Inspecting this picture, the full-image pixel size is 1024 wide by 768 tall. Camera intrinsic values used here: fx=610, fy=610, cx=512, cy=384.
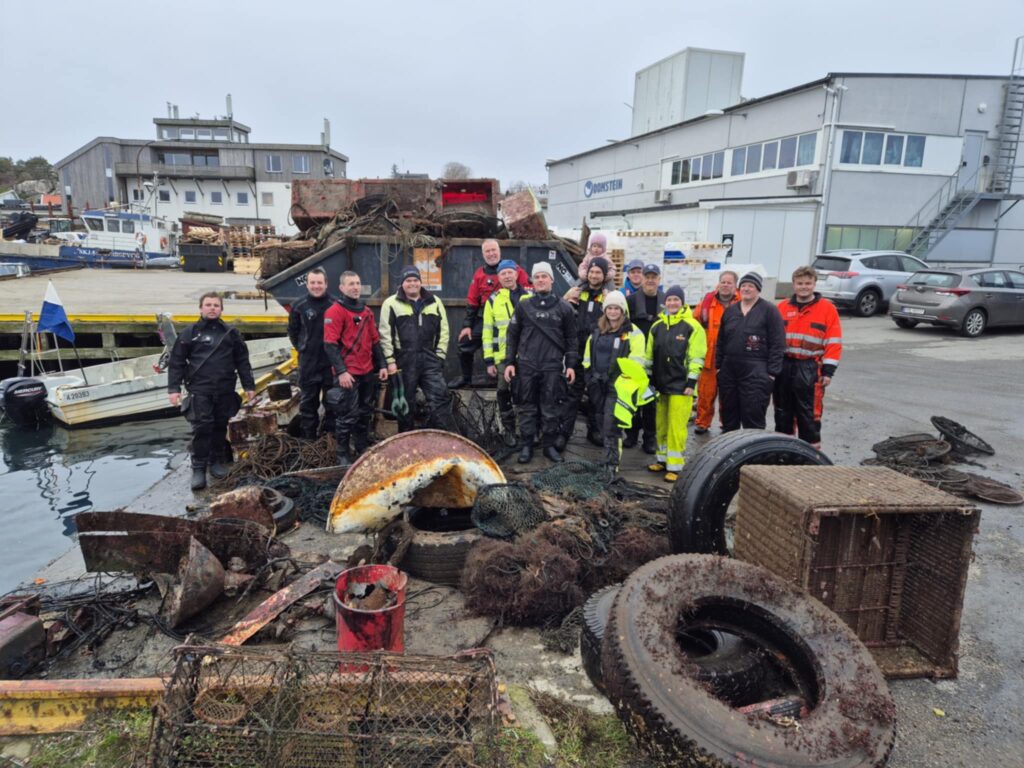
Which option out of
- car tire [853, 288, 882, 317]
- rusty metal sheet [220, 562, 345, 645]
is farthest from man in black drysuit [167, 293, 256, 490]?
car tire [853, 288, 882, 317]

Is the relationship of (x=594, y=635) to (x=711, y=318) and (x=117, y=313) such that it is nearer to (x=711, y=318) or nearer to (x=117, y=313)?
(x=711, y=318)

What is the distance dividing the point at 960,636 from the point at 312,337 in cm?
573

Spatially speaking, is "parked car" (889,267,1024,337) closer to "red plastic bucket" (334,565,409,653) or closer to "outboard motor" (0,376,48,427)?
"red plastic bucket" (334,565,409,653)

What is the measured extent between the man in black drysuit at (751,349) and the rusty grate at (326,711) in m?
4.11

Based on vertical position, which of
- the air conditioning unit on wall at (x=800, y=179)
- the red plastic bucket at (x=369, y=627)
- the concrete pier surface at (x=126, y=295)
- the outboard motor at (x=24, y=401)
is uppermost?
the air conditioning unit on wall at (x=800, y=179)

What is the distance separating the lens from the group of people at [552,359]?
225 inches

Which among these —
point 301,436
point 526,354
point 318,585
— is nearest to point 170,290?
point 301,436

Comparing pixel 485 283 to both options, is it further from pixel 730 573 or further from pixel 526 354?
pixel 730 573

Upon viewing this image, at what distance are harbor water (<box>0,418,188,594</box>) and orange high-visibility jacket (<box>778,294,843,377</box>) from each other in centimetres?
731

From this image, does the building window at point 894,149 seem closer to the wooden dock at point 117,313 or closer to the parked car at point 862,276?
the parked car at point 862,276

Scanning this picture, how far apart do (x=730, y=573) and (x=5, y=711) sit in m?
3.36

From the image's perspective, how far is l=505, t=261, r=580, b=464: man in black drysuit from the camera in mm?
6066

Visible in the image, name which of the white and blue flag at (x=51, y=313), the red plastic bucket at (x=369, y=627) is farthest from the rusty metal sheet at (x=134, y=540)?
the white and blue flag at (x=51, y=313)

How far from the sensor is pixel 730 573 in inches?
115
